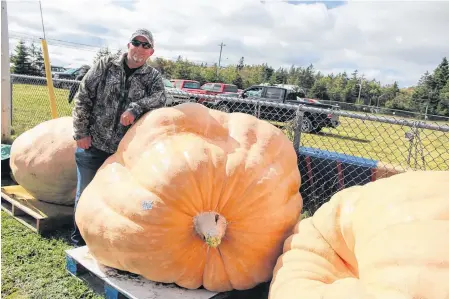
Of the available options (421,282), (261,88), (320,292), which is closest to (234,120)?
(320,292)

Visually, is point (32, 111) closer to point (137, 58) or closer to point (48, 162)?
point (48, 162)

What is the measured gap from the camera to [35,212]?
3.86 m

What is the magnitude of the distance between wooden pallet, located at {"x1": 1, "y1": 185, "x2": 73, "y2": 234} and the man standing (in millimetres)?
738

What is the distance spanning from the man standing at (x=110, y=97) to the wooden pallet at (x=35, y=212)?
738 mm

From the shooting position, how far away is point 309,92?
59.2m

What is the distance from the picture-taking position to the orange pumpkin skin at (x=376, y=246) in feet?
5.20

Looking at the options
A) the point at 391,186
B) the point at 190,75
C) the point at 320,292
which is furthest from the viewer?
the point at 190,75

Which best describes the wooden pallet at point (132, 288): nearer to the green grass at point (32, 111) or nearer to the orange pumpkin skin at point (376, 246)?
the orange pumpkin skin at point (376, 246)

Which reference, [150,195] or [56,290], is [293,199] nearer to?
[150,195]

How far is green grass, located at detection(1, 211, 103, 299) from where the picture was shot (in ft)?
9.41

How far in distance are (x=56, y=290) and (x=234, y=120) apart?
71.2 inches

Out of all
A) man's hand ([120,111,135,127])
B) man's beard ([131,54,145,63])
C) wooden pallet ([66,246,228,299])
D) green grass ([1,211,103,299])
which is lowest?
green grass ([1,211,103,299])

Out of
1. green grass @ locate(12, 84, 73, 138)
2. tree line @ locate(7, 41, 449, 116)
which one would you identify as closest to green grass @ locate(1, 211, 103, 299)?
green grass @ locate(12, 84, 73, 138)

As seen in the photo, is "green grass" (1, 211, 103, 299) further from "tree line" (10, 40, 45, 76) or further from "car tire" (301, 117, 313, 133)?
"tree line" (10, 40, 45, 76)
